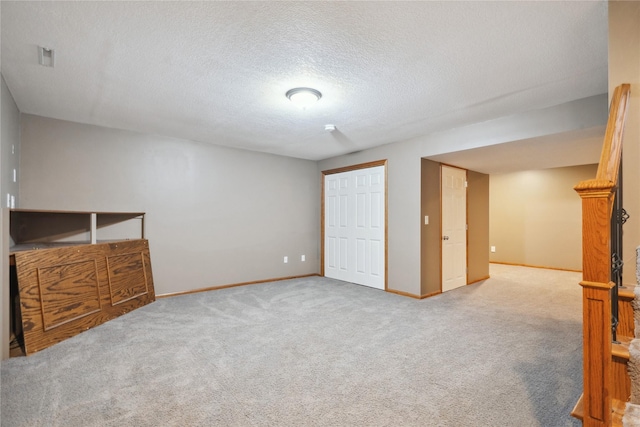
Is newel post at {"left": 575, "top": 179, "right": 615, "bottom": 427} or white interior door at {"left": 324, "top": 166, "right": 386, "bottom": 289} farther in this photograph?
white interior door at {"left": 324, "top": 166, "right": 386, "bottom": 289}

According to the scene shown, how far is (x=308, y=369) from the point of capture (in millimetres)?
2271

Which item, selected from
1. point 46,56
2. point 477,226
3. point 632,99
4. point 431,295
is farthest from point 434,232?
point 46,56

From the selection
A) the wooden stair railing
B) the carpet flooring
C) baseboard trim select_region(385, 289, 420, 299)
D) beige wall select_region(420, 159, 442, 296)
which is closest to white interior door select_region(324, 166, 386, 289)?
baseboard trim select_region(385, 289, 420, 299)

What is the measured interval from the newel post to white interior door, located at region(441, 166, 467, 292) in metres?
3.60

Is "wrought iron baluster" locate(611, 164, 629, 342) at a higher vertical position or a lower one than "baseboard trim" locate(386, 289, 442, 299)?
higher

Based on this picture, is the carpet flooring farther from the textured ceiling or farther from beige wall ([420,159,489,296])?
the textured ceiling

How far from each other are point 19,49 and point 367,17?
7.89ft

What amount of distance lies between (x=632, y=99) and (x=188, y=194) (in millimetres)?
4744

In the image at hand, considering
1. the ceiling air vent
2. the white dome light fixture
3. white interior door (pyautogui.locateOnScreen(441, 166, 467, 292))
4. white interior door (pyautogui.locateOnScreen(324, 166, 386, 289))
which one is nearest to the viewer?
the ceiling air vent

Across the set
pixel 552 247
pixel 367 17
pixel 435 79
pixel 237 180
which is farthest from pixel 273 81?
pixel 552 247

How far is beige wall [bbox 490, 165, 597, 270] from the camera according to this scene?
254 inches

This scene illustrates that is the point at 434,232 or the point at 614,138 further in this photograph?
the point at 434,232

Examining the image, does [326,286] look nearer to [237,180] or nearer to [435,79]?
[237,180]

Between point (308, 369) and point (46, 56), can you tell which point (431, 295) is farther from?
point (46, 56)
